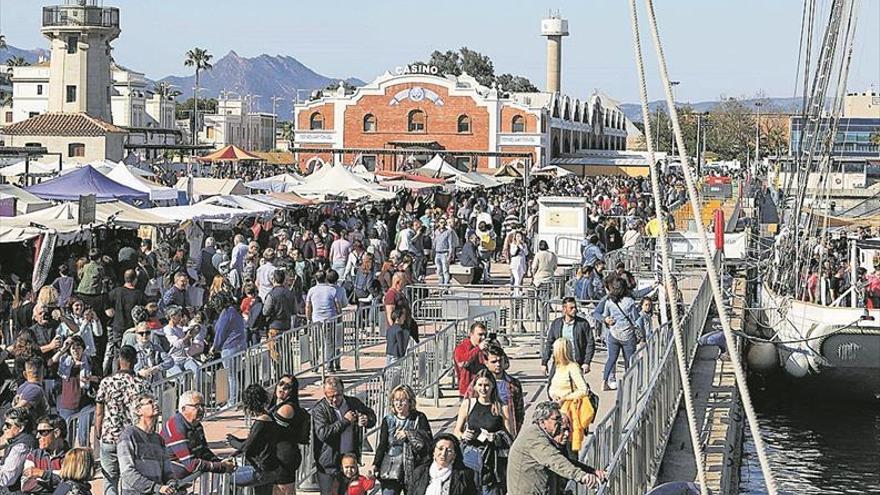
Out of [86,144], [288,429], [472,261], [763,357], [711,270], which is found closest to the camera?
[711,270]

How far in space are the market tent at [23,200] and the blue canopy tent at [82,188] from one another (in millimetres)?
276

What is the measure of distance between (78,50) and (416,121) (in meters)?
25.3

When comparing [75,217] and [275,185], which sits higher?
[275,185]

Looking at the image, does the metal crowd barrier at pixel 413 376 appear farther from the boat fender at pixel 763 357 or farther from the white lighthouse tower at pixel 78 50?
the white lighthouse tower at pixel 78 50

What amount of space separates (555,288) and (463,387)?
1114 centimetres

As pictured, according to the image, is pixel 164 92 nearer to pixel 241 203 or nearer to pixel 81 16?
pixel 81 16

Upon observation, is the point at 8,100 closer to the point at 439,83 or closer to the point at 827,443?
the point at 439,83

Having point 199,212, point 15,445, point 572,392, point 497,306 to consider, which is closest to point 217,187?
point 199,212

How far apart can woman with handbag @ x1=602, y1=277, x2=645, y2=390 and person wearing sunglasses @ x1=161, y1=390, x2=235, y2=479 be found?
8963mm

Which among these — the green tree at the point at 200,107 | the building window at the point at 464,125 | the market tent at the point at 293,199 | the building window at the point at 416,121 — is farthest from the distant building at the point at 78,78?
the green tree at the point at 200,107

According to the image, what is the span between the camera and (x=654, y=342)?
55.1ft

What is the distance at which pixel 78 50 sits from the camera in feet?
269

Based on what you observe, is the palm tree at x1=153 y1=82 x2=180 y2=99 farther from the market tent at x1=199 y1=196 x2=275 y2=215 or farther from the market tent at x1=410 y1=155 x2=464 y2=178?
the market tent at x1=199 y1=196 x2=275 y2=215

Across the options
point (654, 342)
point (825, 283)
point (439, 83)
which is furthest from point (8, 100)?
point (654, 342)
